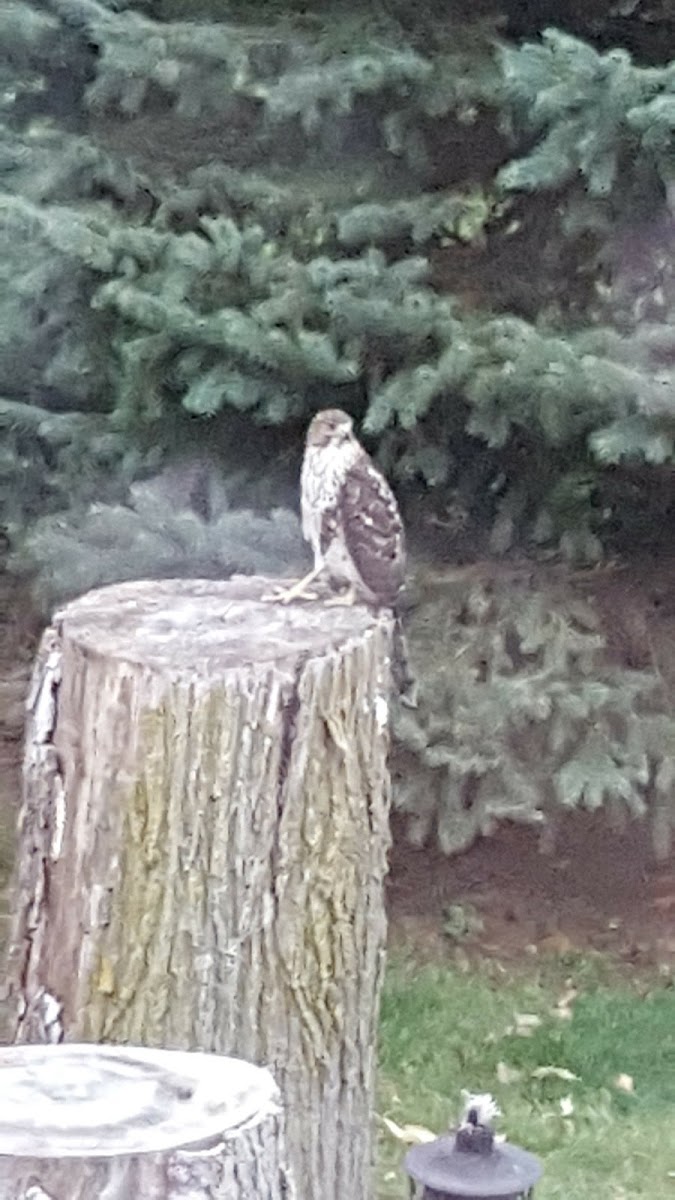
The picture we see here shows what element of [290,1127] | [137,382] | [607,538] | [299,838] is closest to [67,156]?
[137,382]

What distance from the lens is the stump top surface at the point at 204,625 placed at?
3641 mm

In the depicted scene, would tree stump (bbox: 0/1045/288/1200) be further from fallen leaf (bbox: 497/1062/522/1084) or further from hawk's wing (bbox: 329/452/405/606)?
fallen leaf (bbox: 497/1062/522/1084)

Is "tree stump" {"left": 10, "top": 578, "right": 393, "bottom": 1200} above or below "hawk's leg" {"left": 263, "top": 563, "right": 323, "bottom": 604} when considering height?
below

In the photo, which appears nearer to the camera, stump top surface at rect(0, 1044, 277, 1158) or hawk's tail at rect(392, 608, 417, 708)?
stump top surface at rect(0, 1044, 277, 1158)

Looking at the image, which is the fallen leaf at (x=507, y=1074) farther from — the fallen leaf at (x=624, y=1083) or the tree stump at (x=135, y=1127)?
the tree stump at (x=135, y=1127)

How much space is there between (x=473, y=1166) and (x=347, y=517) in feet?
6.16

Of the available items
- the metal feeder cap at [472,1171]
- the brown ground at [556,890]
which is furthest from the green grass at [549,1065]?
the metal feeder cap at [472,1171]

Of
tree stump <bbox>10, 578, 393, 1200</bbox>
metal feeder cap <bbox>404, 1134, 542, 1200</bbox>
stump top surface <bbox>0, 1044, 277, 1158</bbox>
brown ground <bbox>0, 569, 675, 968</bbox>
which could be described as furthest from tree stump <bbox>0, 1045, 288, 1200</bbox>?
brown ground <bbox>0, 569, 675, 968</bbox>

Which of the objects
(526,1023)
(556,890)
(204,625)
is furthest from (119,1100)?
(556,890)

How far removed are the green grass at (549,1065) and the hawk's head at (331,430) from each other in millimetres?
1822

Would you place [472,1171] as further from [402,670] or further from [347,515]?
[402,670]

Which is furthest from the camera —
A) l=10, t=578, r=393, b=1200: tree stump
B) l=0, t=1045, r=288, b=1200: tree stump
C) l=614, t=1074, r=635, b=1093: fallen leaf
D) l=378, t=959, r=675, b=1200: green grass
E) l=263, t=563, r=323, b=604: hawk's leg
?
l=614, t=1074, r=635, b=1093: fallen leaf

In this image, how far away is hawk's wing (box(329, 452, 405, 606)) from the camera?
4.42 metres

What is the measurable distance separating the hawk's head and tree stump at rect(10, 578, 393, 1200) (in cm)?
95
